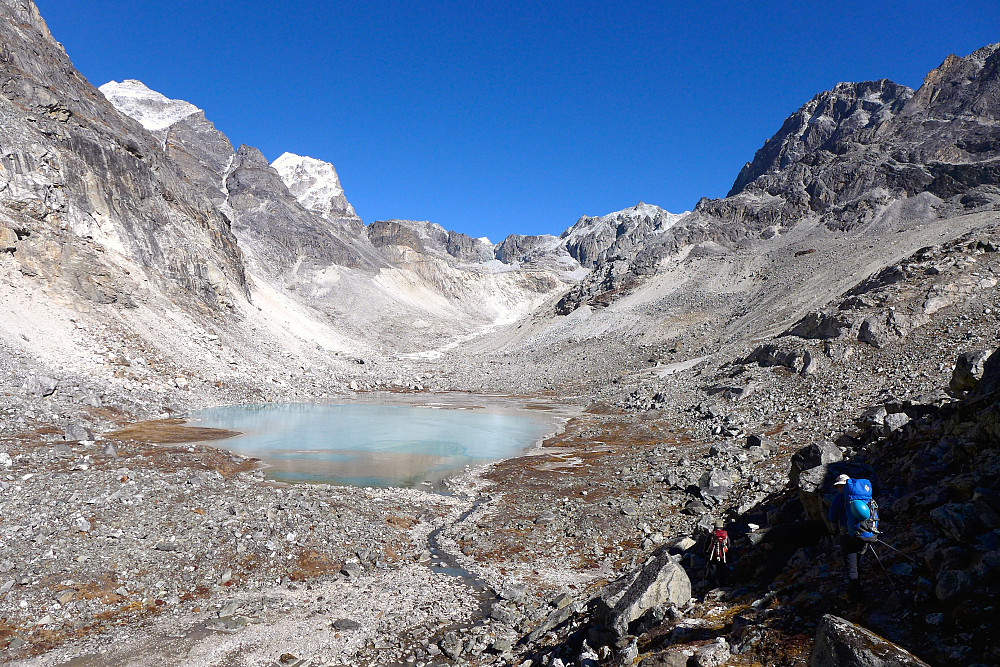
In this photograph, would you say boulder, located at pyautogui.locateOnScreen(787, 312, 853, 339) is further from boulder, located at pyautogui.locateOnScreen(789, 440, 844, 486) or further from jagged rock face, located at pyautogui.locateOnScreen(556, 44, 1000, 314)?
jagged rock face, located at pyautogui.locateOnScreen(556, 44, 1000, 314)

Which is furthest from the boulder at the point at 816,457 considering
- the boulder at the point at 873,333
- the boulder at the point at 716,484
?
the boulder at the point at 873,333

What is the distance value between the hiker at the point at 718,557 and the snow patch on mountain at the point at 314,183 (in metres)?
165

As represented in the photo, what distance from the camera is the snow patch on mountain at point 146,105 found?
134625 mm

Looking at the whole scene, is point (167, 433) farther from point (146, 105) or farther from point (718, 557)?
point (146, 105)

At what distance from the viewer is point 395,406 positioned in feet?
150

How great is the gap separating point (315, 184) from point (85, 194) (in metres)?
125

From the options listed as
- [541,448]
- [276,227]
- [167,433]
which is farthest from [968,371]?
[276,227]

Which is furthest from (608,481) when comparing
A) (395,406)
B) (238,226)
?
(238,226)

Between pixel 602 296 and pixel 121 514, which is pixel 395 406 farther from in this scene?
pixel 602 296

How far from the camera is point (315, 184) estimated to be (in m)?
168

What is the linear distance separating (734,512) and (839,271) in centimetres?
5275

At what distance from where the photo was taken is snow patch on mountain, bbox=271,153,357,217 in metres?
163

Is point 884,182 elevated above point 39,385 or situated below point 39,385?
above

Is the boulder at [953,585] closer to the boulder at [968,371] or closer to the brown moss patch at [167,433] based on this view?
the boulder at [968,371]
